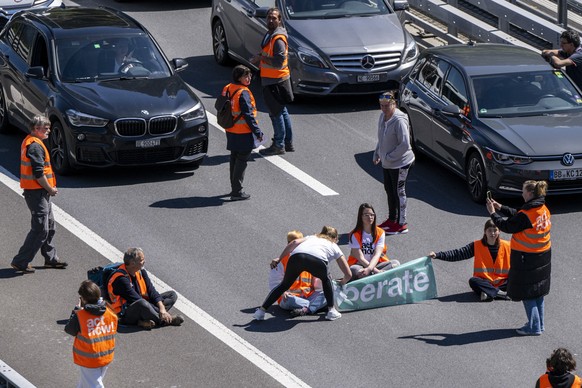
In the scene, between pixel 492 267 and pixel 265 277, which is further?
pixel 265 277

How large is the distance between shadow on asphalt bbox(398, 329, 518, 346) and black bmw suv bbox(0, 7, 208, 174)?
5807mm

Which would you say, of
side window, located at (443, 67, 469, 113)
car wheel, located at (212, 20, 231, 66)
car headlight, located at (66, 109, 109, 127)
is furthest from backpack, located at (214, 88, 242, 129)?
car wheel, located at (212, 20, 231, 66)

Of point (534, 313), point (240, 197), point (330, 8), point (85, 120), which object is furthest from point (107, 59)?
point (534, 313)

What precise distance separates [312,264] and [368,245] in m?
1.46

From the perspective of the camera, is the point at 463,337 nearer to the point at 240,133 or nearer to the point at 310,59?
the point at 240,133

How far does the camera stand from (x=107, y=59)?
2038cm

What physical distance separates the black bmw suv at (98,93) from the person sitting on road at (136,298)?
14.7 ft

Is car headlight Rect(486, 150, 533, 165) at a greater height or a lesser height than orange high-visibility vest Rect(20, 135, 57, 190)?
lesser

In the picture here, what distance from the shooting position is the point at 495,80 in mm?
19594

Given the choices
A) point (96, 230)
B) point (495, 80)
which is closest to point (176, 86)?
point (96, 230)

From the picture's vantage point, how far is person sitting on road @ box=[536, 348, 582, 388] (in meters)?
11.9

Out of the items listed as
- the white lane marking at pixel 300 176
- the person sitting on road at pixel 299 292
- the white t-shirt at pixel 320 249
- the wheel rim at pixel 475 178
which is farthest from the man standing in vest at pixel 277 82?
the white t-shirt at pixel 320 249

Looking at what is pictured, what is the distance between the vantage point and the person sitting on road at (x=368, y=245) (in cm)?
1627

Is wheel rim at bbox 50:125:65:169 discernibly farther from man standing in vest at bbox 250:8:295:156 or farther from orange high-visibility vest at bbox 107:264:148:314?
orange high-visibility vest at bbox 107:264:148:314
